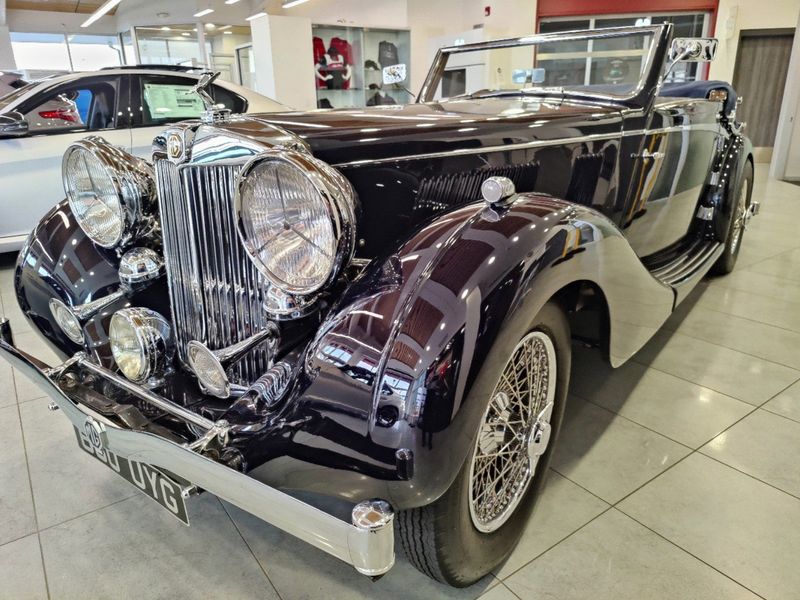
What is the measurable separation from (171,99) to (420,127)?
3.95 meters

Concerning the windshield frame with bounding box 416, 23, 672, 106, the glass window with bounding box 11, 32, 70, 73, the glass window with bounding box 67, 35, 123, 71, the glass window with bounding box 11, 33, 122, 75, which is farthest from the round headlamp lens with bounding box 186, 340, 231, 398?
the glass window with bounding box 67, 35, 123, 71

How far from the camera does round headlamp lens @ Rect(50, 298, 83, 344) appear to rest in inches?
71.8

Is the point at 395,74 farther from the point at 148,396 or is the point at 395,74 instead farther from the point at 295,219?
the point at 148,396

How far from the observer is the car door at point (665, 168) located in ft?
8.04

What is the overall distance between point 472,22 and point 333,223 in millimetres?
12920

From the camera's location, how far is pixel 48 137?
14.1ft

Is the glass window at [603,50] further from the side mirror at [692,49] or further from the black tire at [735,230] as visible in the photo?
the side mirror at [692,49]

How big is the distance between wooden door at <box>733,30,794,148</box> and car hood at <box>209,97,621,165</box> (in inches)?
389

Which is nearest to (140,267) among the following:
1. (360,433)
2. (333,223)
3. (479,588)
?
(333,223)

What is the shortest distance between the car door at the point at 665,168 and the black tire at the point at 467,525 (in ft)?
4.05

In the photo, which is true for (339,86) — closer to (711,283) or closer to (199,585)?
(711,283)

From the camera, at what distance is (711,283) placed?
3.79 metres

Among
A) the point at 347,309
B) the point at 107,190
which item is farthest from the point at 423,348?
the point at 107,190

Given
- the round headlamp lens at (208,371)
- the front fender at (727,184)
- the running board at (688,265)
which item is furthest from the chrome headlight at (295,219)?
the front fender at (727,184)
